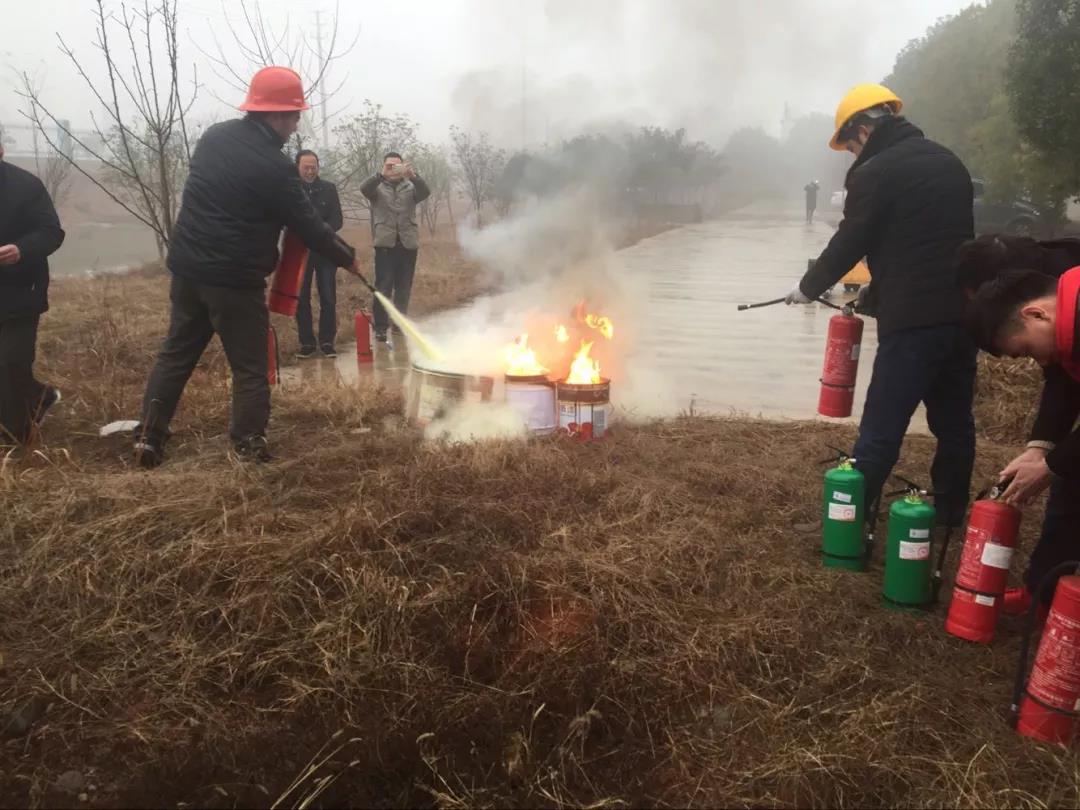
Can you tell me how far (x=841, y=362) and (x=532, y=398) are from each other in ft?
5.59

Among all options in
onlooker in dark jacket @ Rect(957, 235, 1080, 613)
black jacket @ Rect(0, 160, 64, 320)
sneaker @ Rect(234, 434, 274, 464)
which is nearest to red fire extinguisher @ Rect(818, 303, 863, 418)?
onlooker in dark jacket @ Rect(957, 235, 1080, 613)

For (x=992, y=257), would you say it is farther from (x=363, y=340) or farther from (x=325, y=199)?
(x=325, y=199)

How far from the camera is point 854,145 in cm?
378

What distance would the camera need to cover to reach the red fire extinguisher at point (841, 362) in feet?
13.1

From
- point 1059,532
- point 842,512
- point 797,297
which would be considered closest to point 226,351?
point 797,297

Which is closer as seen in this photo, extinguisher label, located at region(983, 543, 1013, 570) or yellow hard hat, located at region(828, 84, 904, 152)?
extinguisher label, located at region(983, 543, 1013, 570)

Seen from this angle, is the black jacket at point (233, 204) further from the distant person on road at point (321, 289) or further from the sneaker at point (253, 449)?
the distant person on road at point (321, 289)

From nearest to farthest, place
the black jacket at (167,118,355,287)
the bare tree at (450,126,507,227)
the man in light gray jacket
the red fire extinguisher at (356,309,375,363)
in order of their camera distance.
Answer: the black jacket at (167,118,355,287) < the red fire extinguisher at (356,309,375,363) < the man in light gray jacket < the bare tree at (450,126,507,227)

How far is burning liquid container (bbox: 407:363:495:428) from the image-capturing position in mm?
4863

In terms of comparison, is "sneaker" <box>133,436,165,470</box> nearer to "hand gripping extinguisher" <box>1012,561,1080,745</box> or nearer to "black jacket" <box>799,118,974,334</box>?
"black jacket" <box>799,118,974,334</box>

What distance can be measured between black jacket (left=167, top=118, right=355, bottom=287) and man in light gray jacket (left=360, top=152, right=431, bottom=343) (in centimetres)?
388

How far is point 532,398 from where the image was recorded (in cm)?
485

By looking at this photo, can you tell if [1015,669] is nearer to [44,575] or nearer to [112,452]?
[44,575]

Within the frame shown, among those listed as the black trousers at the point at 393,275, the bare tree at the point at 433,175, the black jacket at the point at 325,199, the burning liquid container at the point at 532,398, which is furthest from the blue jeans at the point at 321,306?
the bare tree at the point at 433,175
